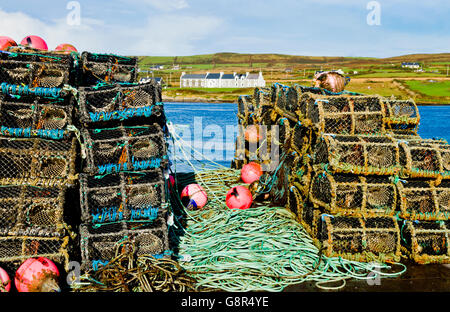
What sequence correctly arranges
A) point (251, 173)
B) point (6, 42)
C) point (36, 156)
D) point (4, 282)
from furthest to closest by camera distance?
point (251, 173) → point (6, 42) → point (36, 156) → point (4, 282)

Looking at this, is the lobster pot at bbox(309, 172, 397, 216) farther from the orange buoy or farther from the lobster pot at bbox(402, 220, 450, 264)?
the orange buoy

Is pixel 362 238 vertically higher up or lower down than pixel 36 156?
lower down

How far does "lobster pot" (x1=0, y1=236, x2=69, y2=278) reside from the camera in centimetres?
394

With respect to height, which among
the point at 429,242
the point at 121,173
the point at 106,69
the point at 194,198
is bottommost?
the point at 429,242

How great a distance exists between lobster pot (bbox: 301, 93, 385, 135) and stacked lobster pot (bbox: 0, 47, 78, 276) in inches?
131

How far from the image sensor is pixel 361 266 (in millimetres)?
4660

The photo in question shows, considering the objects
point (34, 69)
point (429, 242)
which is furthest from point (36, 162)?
point (429, 242)

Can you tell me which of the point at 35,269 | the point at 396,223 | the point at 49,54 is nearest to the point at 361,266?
the point at 396,223

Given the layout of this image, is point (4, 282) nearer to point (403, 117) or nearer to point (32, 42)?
point (32, 42)

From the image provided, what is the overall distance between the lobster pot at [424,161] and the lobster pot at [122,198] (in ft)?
10.6

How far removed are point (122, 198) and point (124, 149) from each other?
630mm

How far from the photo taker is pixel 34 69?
4707mm

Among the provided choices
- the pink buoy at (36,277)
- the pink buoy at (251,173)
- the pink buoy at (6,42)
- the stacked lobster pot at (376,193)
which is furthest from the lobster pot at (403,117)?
the pink buoy at (6,42)

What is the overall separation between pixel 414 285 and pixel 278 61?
141336 mm
